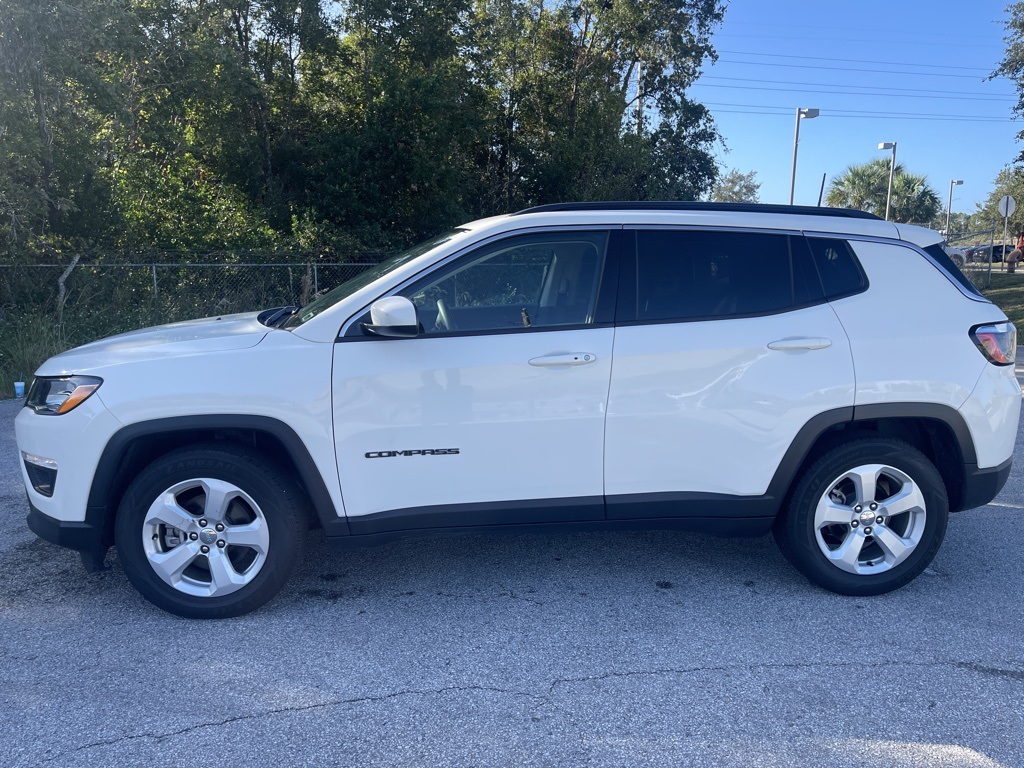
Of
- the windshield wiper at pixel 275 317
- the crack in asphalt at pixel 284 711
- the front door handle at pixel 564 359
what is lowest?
the crack in asphalt at pixel 284 711

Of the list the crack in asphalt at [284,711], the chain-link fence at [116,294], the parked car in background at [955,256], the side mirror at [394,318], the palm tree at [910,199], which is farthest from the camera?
the palm tree at [910,199]

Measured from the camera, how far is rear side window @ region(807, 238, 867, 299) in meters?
4.03

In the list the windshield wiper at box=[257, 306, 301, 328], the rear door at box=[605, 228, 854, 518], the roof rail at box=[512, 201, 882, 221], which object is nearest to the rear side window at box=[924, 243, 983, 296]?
the roof rail at box=[512, 201, 882, 221]

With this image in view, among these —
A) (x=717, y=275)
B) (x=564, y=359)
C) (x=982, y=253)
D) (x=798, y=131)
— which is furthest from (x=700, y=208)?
(x=982, y=253)

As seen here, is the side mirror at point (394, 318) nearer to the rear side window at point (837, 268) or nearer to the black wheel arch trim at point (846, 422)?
the black wheel arch trim at point (846, 422)

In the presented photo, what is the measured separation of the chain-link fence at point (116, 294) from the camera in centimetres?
1097

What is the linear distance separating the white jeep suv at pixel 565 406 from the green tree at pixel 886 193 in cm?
3835

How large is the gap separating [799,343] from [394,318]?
75.5 inches

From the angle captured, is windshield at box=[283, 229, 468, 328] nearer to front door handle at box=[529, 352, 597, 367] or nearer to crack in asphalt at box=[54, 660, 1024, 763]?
front door handle at box=[529, 352, 597, 367]

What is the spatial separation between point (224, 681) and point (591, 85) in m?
21.9

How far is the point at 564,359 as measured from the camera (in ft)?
12.3

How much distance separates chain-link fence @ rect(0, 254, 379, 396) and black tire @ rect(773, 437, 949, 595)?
9.68 meters

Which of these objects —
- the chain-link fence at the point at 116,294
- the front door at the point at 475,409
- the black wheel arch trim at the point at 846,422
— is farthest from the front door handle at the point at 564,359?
the chain-link fence at the point at 116,294

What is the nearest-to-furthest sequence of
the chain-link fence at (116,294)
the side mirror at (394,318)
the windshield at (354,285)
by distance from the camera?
1. the side mirror at (394,318)
2. the windshield at (354,285)
3. the chain-link fence at (116,294)
